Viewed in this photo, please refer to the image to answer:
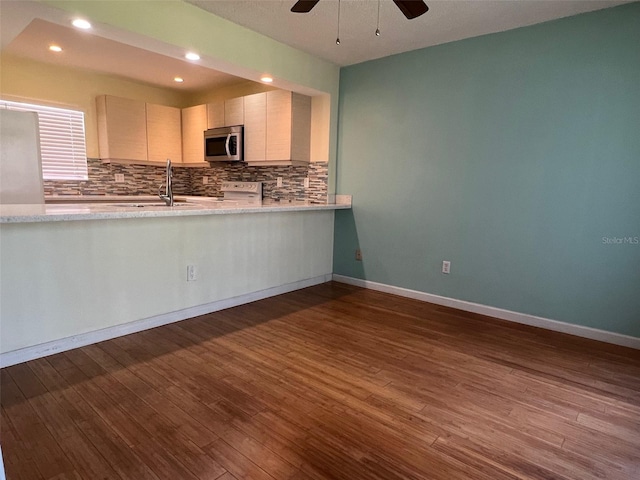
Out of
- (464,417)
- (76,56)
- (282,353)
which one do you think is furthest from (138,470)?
(76,56)

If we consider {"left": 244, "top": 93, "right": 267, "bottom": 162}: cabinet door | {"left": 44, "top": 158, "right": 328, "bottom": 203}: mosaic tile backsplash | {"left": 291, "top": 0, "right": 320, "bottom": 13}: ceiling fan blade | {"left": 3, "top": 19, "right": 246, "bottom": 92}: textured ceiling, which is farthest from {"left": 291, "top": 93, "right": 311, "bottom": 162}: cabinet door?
{"left": 291, "top": 0, "right": 320, "bottom": 13}: ceiling fan blade

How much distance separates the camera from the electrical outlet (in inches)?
115

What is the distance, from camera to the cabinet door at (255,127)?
416 cm

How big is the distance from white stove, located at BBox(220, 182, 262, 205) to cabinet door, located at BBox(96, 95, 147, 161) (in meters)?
1.18

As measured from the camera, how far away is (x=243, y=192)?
4.75m

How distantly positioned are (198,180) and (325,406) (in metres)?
4.64

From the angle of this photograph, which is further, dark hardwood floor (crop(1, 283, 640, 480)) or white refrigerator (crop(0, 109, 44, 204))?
white refrigerator (crop(0, 109, 44, 204))

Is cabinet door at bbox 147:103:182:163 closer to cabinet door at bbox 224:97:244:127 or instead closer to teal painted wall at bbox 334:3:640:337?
cabinet door at bbox 224:97:244:127

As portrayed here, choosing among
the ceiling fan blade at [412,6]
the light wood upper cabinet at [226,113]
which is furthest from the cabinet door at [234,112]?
the ceiling fan blade at [412,6]

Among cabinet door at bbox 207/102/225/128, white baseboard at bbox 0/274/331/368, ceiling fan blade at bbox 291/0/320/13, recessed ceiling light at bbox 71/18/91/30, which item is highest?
recessed ceiling light at bbox 71/18/91/30

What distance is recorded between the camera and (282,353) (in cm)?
242

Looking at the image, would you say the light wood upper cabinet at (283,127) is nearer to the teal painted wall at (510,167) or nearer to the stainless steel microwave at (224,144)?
the stainless steel microwave at (224,144)

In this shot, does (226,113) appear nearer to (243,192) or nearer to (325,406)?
(243,192)

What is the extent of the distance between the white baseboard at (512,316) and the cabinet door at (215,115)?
2544 mm
